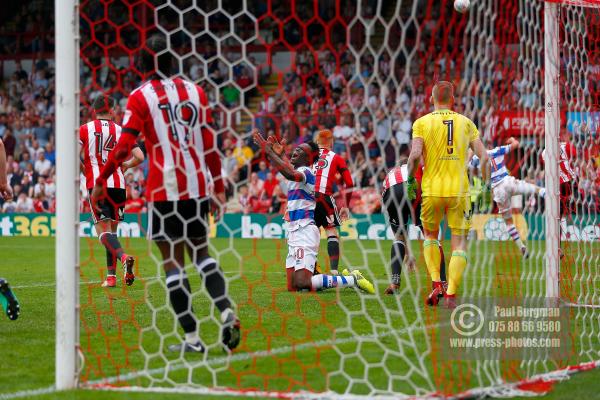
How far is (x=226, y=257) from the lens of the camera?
596 inches

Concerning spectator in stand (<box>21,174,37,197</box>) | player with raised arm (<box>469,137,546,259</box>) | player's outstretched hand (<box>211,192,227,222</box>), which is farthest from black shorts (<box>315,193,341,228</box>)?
spectator in stand (<box>21,174,37,197</box>)

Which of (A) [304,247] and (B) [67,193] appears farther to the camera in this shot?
(A) [304,247]

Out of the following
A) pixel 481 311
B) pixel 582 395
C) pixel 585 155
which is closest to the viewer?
pixel 582 395

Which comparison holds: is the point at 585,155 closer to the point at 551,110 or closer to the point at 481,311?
the point at 551,110

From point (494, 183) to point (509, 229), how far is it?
2.73ft

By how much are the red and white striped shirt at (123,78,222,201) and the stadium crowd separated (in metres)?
0.23

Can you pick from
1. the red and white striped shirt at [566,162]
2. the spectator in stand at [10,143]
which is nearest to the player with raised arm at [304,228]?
the red and white striped shirt at [566,162]

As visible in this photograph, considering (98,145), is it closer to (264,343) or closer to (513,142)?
(264,343)

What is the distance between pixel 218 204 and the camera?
6.14 metres

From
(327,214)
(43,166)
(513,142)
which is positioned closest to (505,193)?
(327,214)

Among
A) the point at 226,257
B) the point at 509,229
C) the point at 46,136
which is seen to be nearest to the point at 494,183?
the point at 509,229

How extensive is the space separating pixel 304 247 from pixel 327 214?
134 centimetres

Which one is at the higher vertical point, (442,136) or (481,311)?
(442,136)

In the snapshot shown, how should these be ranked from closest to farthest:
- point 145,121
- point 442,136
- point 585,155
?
point 145,121 < point 442,136 < point 585,155
